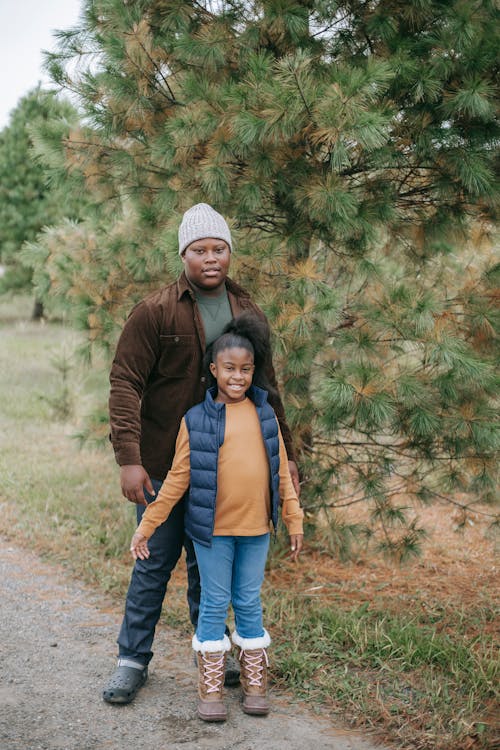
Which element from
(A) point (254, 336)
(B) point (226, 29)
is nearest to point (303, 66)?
(B) point (226, 29)

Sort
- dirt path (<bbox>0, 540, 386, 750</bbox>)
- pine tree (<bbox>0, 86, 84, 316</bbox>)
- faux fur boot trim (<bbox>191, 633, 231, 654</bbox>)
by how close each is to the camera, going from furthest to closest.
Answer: pine tree (<bbox>0, 86, 84, 316</bbox>)
faux fur boot trim (<bbox>191, 633, 231, 654</bbox>)
dirt path (<bbox>0, 540, 386, 750</bbox>)

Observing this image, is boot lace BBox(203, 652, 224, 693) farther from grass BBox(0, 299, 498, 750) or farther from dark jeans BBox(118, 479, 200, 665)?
grass BBox(0, 299, 498, 750)

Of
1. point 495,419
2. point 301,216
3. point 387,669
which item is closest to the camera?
point 387,669

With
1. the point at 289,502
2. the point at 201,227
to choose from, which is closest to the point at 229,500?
the point at 289,502

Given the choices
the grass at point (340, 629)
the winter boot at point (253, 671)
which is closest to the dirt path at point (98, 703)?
the winter boot at point (253, 671)

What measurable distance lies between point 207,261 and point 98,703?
1969 mm

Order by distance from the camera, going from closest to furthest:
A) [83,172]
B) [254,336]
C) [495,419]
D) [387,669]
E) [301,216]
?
[254,336] < [387,669] < [495,419] < [301,216] < [83,172]

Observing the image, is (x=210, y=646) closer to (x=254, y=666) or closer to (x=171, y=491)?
(x=254, y=666)

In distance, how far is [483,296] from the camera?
4.44 m

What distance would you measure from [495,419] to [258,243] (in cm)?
160

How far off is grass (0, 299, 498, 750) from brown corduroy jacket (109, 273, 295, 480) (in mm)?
1295

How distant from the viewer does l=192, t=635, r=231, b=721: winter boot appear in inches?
128

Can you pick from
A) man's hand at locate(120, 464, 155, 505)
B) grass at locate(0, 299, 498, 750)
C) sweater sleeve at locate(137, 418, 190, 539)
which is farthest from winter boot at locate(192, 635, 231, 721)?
man's hand at locate(120, 464, 155, 505)

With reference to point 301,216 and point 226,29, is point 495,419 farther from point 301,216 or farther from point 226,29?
point 226,29
